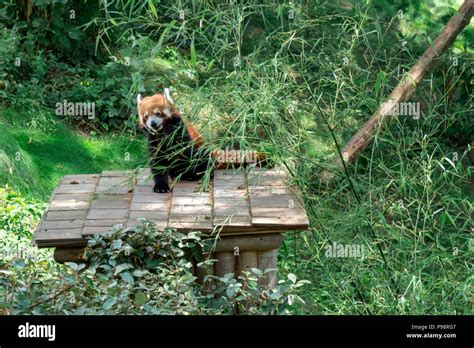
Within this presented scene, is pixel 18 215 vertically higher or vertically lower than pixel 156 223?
higher

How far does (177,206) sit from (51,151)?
1.60 meters

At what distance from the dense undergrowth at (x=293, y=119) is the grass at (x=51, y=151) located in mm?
10

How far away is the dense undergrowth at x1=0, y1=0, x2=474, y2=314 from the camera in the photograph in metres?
3.01

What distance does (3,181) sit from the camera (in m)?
4.61

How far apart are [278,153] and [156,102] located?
120 cm

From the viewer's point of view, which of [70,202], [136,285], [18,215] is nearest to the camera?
[136,285]

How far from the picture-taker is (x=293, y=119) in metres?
3.23

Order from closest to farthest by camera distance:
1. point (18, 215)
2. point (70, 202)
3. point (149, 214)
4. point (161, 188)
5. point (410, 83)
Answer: point (149, 214)
point (70, 202)
point (161, 188)
point (18, 215)
point (410, 83)

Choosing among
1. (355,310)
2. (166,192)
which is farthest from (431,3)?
(355,310)

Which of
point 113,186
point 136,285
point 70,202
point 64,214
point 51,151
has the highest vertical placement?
point 51,151

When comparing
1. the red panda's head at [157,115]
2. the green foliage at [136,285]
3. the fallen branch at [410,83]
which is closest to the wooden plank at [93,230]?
the green foliage at [136,285]

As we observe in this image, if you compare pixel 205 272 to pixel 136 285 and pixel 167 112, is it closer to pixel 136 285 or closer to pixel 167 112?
pixel 136 285

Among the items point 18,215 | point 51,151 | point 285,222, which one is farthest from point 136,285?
point 51,151
